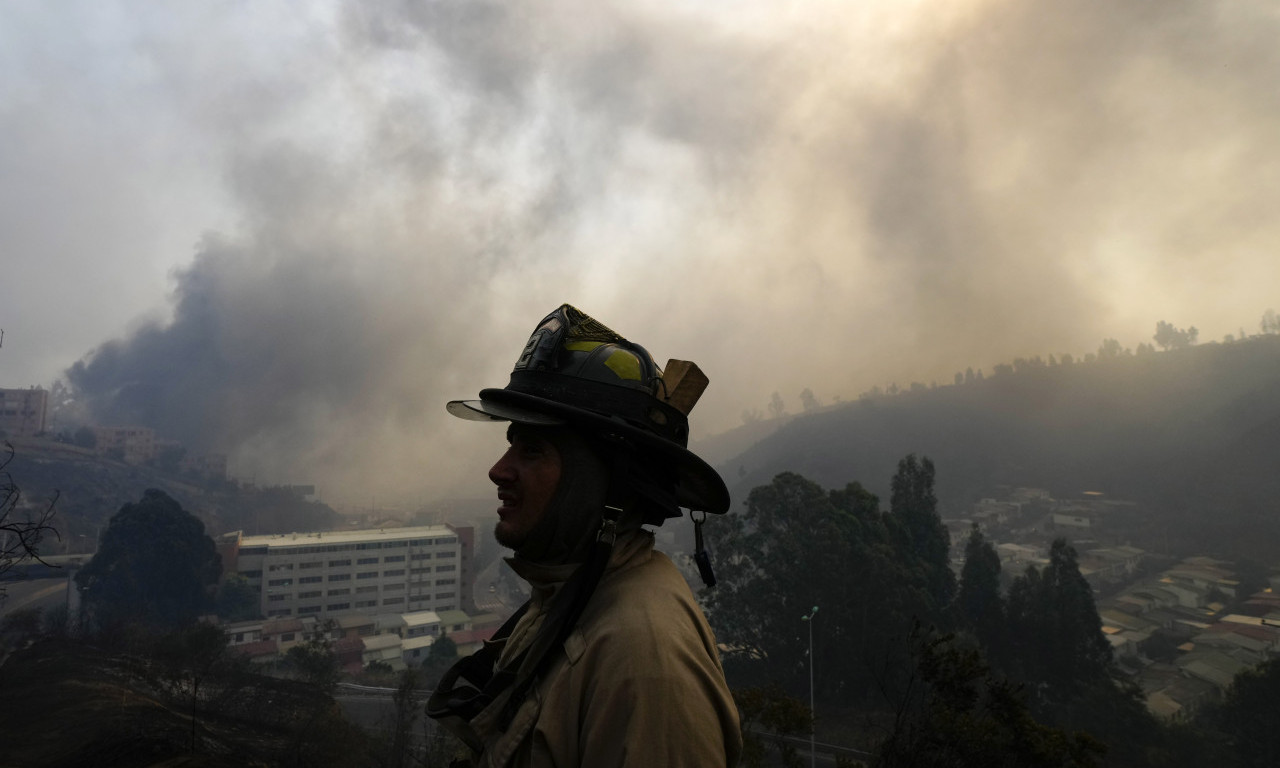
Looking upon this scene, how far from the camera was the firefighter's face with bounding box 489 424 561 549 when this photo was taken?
1725 mm

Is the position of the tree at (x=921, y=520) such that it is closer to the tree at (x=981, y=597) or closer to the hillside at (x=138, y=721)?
the tree at (x=981, y=597)

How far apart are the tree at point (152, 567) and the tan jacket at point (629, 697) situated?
4629cm

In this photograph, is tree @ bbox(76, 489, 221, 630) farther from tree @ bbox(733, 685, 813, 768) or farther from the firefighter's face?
the firefighter's face

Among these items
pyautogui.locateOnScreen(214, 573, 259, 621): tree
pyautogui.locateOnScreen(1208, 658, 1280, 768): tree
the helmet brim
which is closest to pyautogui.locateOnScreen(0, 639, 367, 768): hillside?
the helmet brim

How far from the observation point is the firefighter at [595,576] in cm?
127

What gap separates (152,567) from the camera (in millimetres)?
39094

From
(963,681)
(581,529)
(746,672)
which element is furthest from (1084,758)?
(746,672)

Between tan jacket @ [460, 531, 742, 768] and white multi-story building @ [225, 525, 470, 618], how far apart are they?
50424 mm

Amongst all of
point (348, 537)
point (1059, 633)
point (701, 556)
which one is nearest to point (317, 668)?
point (348, 537)

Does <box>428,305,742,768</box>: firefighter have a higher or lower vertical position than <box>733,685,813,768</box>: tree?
higher

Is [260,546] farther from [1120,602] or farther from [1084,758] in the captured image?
[1120,602]

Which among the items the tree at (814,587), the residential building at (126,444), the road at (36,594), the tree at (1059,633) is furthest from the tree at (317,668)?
the residential building at (126,444)

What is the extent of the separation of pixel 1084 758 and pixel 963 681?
191 cm

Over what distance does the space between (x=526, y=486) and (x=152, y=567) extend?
163 feet
